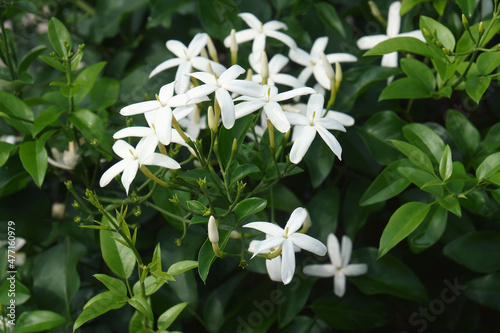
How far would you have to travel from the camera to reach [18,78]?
0.99 m

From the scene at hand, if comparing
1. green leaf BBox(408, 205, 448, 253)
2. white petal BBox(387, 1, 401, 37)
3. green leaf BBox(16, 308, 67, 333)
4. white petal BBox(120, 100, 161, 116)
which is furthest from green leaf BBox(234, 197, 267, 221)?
white petal BBox(387, 1, 401, 37)

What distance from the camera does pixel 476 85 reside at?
79 centimetres

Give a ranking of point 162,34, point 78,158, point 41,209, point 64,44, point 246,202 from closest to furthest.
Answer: point 246,202 < point 64,44 < point 78,158 < point 41,209 < point 162,34

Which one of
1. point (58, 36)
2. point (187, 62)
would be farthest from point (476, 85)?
point (58, 36)

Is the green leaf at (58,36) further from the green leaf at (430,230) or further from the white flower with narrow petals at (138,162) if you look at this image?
the green leaf at (430,230)

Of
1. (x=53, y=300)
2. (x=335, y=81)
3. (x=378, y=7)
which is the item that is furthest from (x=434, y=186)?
(x=53, y=300)

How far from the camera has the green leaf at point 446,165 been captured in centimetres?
74

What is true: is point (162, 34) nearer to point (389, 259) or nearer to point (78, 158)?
point (78, 158)

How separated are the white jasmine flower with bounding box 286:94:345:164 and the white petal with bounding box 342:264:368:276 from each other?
0.36 m

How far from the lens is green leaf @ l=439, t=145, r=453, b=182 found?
745 millimetres

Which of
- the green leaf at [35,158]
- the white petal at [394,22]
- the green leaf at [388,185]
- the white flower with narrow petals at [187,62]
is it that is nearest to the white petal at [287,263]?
the green leaf at [388,185]

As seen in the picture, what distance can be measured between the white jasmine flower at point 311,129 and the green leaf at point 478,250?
38 centimetres

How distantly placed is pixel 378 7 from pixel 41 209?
857mm

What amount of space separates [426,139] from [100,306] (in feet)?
1.87
